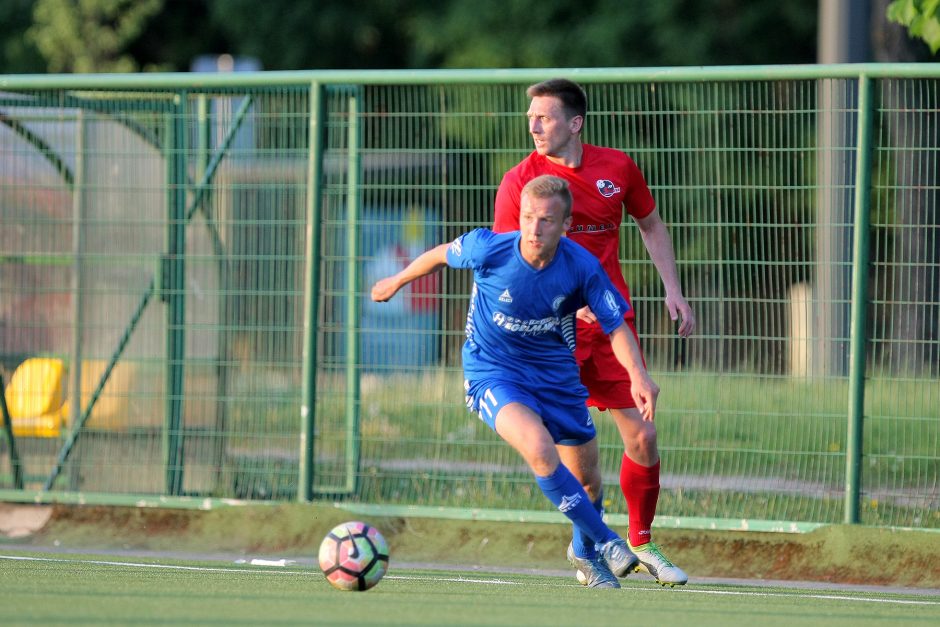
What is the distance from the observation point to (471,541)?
8.38 metres

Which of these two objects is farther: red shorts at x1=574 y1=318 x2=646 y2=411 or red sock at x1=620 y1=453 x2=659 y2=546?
red sock at x1=620 y1=453 x2=659 y2=546

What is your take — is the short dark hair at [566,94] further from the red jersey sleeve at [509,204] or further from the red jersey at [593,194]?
the red jersey sleeve at [509,204]

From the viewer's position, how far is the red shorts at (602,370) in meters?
6.96

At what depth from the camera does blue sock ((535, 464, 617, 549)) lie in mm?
6363

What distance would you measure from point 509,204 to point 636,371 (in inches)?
45.3

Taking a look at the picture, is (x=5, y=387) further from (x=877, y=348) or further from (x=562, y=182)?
(x=877, y=348)

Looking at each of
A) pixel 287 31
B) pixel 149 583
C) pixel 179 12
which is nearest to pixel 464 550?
pixel 149 583

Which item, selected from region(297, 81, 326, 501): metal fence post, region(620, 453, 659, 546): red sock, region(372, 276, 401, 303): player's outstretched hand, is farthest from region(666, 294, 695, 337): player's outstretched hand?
region(297, 81, 326, 501): metal fence post

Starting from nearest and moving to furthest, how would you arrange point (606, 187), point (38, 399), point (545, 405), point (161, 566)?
point (545, 405) → point (606, 187) → point (161, 566) → point (38, 399)

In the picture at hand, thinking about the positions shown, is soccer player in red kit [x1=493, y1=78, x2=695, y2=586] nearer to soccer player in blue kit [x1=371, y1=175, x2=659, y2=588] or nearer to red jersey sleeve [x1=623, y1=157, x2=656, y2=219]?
red jersey sleeve [x1=623, y1=157, x2=656, y2=219]

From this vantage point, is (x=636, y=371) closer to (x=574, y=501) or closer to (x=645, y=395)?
(x=645, y=395)

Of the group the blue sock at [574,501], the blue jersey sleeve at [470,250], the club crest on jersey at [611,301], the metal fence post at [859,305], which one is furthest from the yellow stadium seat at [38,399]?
the metal fence post at [859,305]

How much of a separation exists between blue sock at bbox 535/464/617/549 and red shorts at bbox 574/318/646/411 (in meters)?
0.62

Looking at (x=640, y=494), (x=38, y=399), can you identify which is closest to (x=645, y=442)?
(x=640, y=494)
